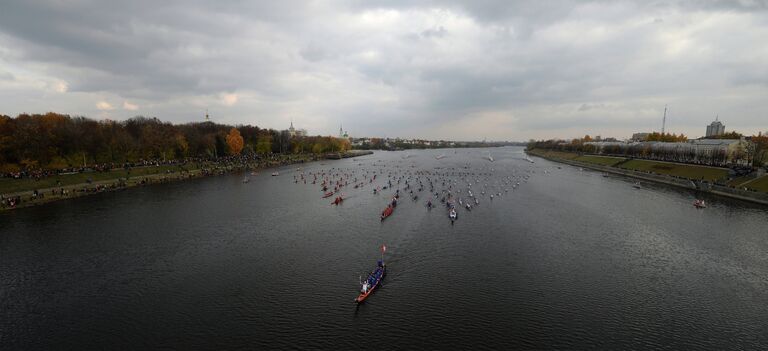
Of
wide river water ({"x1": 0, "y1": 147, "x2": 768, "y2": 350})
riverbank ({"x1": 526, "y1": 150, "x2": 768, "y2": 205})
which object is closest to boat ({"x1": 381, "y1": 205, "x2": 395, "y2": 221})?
wide river water ({"x1": 0, "y1": 147, "x2": 768, "y2": 350})

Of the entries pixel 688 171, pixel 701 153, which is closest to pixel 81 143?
pixel 688 171

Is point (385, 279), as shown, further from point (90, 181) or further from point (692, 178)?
point (692, 178)

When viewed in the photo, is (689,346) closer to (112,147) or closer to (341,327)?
(341,327)

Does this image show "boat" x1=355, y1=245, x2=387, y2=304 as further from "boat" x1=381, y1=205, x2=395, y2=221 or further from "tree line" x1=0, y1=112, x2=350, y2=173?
"tree line" x1=0, y1=112, x2=350, y2=173

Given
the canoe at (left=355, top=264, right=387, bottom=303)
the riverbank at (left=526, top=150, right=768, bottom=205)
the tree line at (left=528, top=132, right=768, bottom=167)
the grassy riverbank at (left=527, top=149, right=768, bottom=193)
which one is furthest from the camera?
the tree line at (left=528, top=132, right=768, bottom=167)

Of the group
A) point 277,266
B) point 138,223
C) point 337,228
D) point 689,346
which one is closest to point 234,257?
point 277,266

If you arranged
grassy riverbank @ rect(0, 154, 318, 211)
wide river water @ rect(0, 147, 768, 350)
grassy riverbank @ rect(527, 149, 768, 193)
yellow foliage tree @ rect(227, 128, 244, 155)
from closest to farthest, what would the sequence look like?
wide river water @ rect(0, 147, 768, 350) → grassy riverbank @ rect(0, 154, 318, 211) → grassy riverbank @ rect(527, 149, 768, 193) → yellow foliage tree @ rect(227, 128, 244, 155)
